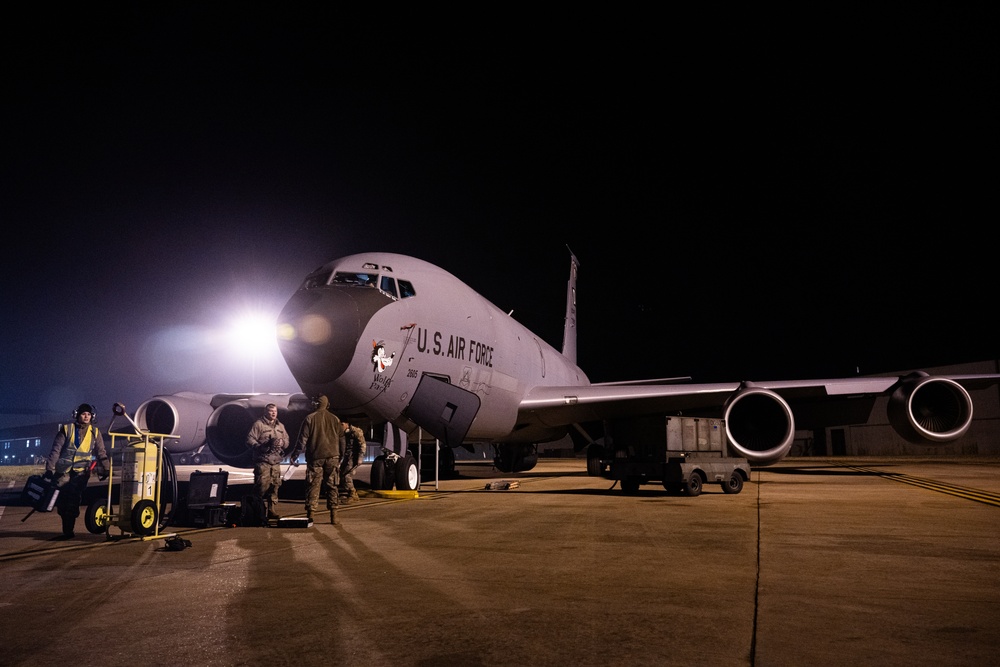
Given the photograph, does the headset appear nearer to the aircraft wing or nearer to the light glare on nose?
the light glare on nose

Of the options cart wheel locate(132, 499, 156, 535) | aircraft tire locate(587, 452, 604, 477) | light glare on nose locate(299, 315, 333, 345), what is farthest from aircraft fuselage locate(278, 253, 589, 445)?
aircraft tire locate(587, 452, 604, 477)

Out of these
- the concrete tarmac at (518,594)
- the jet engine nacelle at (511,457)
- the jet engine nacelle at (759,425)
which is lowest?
the jet engine nacelle at (511,457)

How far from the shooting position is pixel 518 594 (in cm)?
427

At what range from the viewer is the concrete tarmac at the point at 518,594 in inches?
121

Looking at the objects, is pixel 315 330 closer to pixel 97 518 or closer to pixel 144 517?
pixel 97 518

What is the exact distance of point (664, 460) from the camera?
40.6ft

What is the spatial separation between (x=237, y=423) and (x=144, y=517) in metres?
8.56

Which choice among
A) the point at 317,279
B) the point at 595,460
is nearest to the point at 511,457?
the point at 595,460

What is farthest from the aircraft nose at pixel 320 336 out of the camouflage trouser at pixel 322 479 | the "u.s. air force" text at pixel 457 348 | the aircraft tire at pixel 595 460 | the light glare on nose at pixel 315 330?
the aircraft tire at pixel 595 460

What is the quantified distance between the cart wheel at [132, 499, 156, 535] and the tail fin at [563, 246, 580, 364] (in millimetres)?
23603

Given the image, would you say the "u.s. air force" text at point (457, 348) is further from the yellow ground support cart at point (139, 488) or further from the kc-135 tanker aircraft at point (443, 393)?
the yellow ground support cart at point (139, 488)

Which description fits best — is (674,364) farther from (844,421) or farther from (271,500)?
(271,500)

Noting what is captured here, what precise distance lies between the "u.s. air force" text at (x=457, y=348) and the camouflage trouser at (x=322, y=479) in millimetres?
3596

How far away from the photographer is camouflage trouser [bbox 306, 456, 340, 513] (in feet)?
27.7
